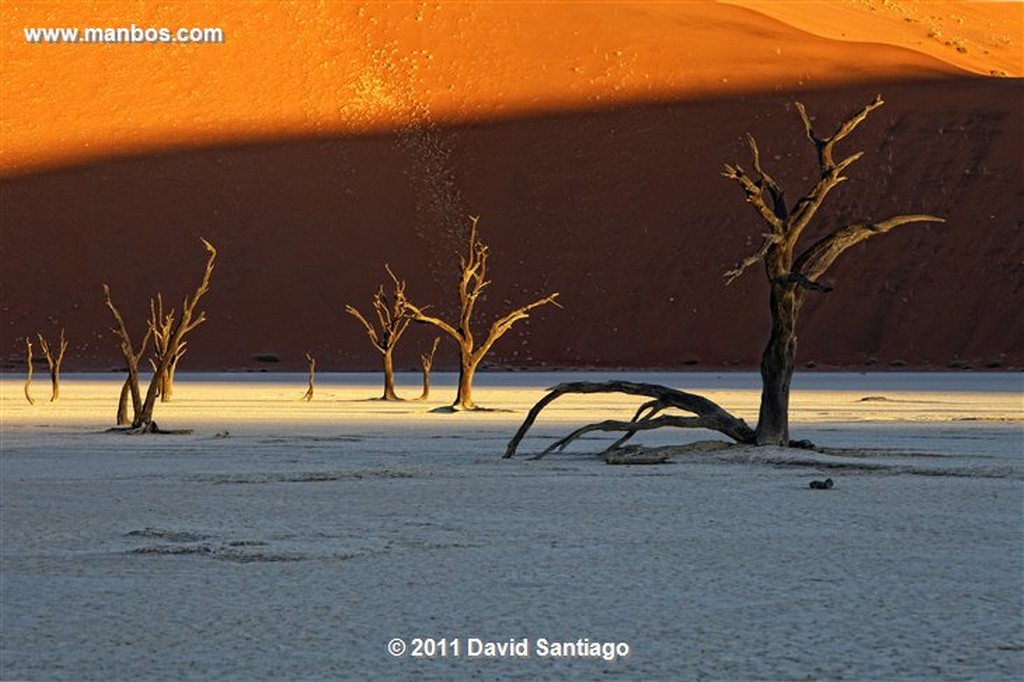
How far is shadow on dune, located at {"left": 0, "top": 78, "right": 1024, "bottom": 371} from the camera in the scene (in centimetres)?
6762

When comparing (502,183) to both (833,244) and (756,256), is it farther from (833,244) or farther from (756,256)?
(756,256)

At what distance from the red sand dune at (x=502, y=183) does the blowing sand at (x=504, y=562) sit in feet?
157

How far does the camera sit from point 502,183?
75.1 meters

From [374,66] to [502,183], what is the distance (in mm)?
11255

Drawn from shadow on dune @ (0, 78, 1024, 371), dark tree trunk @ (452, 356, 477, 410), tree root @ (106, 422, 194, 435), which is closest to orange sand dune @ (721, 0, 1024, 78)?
shadow on dune @ (0, 78, 1024, 371)

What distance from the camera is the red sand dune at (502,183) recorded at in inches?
2694

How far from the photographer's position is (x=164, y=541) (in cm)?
1090

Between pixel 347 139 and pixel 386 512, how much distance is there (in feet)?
215

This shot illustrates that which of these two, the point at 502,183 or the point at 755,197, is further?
the point at 502,183

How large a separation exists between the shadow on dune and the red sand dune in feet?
0.38

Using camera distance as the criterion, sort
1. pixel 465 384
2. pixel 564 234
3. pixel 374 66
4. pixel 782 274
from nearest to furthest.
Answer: pixel 782 274 < pixel 465 384 < pixel 564 234 < pixel 374 66

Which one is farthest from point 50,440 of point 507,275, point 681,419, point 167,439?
point 507,275

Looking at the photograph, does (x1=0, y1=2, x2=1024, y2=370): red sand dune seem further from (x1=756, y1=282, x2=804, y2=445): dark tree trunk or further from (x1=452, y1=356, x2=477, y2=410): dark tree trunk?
(x1=756, y1=282, x2=804, y2=445): dark tree trunk

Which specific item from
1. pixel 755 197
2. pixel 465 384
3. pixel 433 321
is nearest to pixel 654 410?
pixel 755 197
